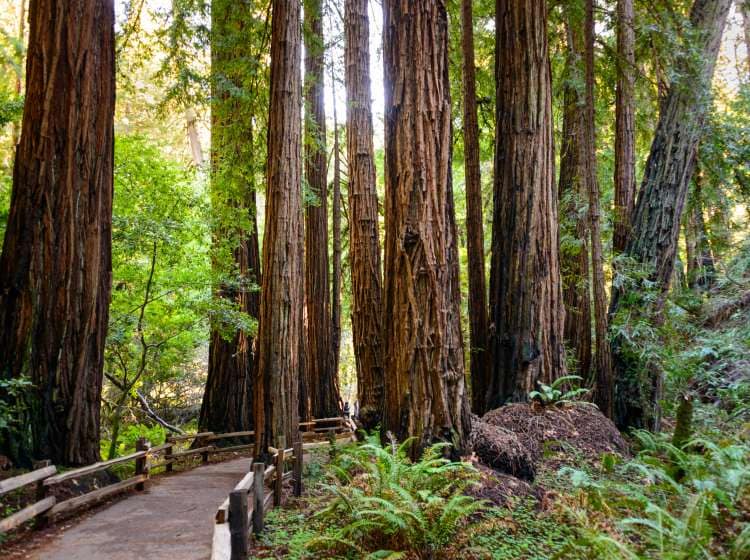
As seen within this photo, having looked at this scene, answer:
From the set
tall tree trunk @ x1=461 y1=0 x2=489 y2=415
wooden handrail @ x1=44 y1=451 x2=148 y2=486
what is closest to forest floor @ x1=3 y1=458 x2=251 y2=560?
wooden handrail @ x1=44 y1=451 x2=148 y2=486

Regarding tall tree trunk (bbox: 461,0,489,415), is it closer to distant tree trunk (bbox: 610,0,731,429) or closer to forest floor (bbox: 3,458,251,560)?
distant tree trunk (bbox: 610,0,731,429)

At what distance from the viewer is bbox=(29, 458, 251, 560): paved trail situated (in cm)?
554

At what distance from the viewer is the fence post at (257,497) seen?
19.1ft

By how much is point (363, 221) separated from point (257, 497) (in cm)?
642

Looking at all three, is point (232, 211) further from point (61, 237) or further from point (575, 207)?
point (575, 207)

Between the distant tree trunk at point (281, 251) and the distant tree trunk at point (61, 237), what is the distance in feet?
7.80

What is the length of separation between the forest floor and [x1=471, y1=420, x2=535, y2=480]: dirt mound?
2978mm

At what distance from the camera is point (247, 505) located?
5.14 m

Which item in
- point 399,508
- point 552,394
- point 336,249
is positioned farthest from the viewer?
point 336,249

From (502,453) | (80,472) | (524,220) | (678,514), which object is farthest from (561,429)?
(80,472)

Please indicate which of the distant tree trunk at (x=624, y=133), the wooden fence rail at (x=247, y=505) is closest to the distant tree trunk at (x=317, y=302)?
the wooden fence rail at (x=247, y=505)

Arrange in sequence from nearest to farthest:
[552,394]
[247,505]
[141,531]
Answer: [247,505]
[141,531]
[552,394]

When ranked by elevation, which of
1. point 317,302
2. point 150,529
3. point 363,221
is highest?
point 363,221

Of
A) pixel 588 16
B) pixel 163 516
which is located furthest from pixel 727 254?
pixel 163 516
